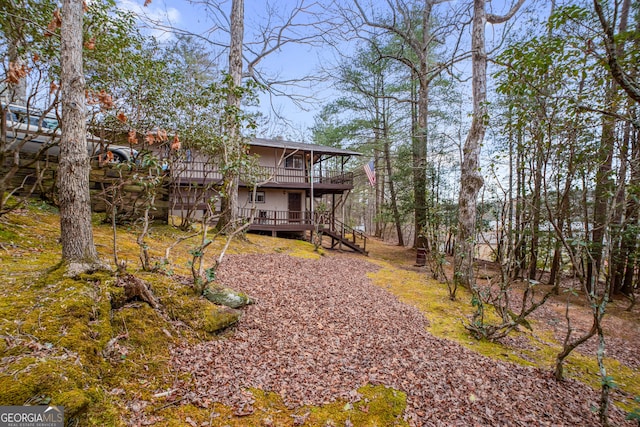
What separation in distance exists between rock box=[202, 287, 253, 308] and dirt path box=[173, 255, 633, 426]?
20cm

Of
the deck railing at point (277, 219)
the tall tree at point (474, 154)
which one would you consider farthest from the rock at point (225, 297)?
the deck railing at point (277, 219)

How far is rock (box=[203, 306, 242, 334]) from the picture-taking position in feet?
11.9

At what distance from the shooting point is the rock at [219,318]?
143 inches

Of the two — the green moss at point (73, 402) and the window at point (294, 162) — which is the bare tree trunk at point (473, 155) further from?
the window at point (294, 162)

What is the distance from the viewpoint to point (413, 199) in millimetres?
16188

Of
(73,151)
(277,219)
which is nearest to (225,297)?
(73,151)

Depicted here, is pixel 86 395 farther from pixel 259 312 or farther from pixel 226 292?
pixel 259 312

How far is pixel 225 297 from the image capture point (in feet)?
14.0

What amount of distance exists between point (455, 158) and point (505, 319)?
515 inches

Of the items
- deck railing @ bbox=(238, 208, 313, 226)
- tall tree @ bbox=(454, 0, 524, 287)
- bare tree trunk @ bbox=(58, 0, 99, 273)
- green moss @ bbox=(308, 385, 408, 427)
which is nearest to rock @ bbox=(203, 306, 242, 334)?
bare tree trunk @ bbox=(58, 0, 99, 273)

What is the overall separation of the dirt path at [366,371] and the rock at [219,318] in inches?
6.6

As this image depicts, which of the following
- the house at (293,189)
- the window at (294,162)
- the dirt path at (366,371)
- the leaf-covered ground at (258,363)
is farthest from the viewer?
the window at (294,162)

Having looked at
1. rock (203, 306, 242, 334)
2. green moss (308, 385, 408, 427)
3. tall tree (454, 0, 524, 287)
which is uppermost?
tall tree (454, 0, 524, 287)

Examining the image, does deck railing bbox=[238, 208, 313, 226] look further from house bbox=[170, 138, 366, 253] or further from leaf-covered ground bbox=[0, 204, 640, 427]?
leaf-covered ground bbox=[0, 204, 640, 427]
